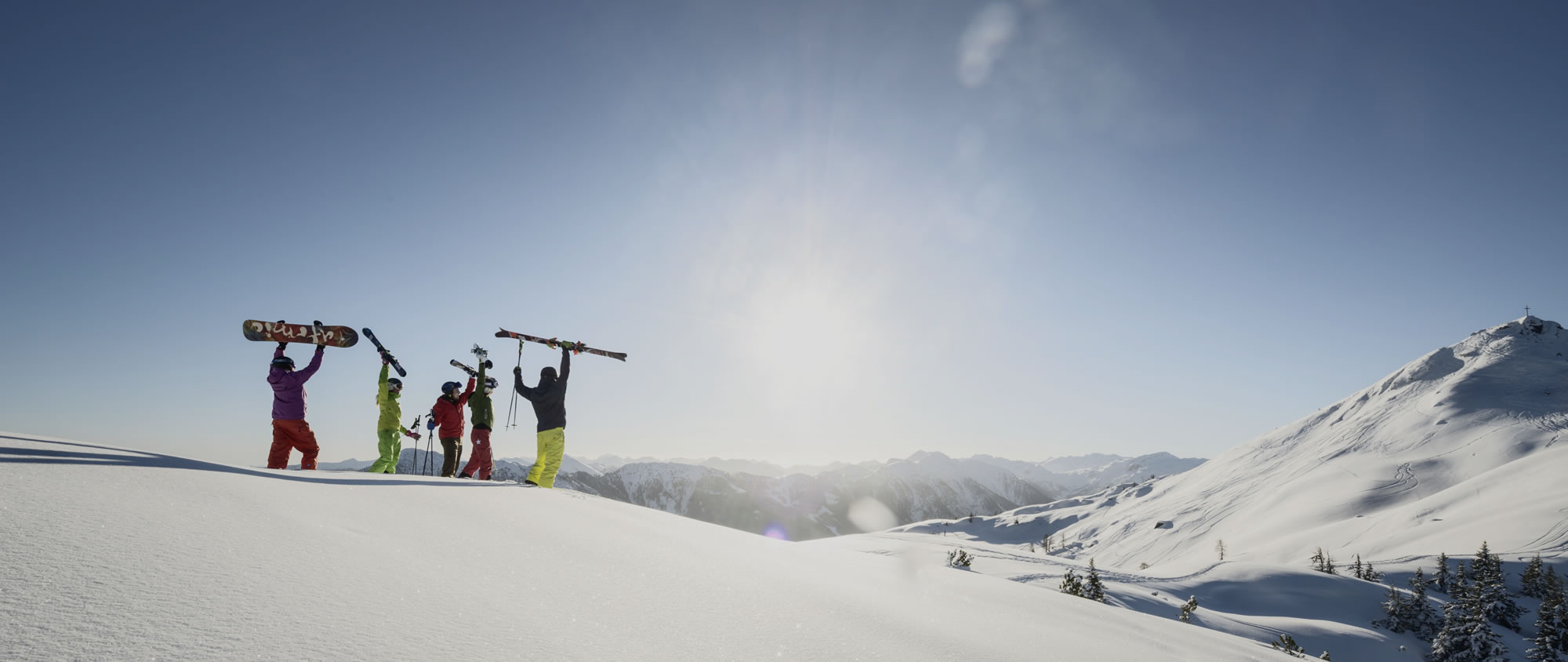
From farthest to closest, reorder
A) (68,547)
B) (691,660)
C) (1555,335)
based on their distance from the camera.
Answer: (1555,335) < (691,660) < (68,547)

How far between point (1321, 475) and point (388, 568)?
167 m

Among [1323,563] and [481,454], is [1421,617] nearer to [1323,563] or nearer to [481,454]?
[1323,563]

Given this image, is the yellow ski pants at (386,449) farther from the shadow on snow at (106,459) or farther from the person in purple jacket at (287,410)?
the shadow on snow at (106,459)

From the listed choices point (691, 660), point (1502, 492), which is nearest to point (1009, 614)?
point (691, 660)

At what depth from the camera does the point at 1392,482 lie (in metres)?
108

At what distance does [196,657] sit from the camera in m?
1.63

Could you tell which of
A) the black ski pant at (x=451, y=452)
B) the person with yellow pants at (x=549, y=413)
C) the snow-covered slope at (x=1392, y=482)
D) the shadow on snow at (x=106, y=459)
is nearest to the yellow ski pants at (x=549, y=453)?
the person with yellow pants at (x=549, y=413)

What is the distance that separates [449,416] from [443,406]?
10.6 inches

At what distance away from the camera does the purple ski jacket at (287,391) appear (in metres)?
9.47

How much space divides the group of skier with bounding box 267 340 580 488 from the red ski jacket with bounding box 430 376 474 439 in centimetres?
1

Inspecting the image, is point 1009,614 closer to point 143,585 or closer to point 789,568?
point 789,568

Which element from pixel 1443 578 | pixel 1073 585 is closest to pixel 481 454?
pixel 1073 585

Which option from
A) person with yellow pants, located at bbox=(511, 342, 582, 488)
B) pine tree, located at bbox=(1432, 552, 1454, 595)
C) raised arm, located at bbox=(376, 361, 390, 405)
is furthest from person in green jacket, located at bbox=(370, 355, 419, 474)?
pine tree, located at bbox=(1432, 552, 1454, 595)

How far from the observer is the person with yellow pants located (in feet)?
34.9
